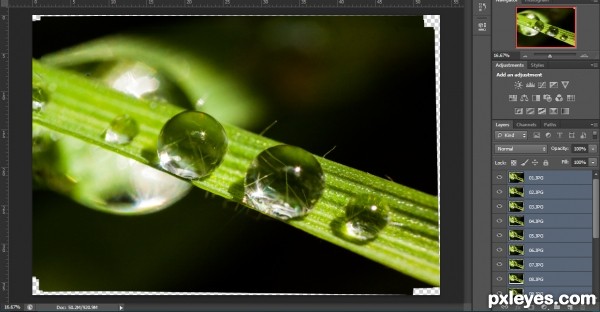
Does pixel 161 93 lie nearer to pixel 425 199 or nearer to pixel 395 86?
pixel 395 86

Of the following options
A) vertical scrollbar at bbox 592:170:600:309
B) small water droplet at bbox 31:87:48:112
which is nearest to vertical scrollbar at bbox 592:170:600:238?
vertical scrollbar at bbox 592:170:600:309

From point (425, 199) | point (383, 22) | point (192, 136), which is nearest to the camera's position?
point (192, 136)

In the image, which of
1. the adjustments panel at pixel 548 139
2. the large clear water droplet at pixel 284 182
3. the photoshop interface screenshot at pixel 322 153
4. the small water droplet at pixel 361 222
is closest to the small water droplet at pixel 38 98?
the photoshop interface screenshot at pixel 322 153

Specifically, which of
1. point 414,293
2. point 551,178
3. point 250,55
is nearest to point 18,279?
point 250,55

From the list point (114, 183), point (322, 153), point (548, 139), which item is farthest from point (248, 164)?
point (548, 139)

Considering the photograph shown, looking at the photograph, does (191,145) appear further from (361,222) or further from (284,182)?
(361,222)

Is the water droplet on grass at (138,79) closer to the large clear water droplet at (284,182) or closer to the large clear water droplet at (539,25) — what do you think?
the large clear water droplet at (284,182)

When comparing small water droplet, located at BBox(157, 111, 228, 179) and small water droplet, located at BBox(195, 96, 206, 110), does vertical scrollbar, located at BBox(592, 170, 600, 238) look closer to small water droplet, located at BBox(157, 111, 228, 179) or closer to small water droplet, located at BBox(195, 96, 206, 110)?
small water droplet, located at BBox(157, 111, 228, 179)
